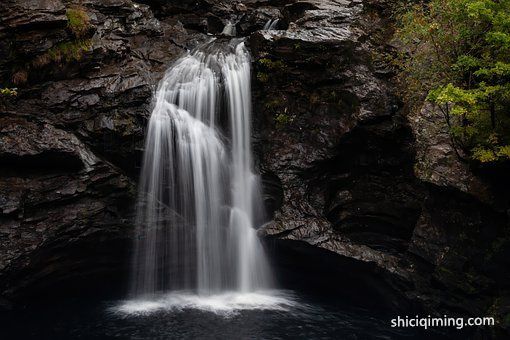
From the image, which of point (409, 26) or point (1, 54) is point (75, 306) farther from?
point (409, 26)

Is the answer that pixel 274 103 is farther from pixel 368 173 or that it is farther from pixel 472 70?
pixel 472 70

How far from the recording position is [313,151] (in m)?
13.1

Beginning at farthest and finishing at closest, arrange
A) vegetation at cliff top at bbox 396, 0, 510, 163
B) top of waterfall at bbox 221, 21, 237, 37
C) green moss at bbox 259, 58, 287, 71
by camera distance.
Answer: top of waterfall at bbox 221, 21, 237, 37 < green moss at bbox 259, 58, 287, 71 < vegetation at cliff top at bbox 396, 0, 510, 163

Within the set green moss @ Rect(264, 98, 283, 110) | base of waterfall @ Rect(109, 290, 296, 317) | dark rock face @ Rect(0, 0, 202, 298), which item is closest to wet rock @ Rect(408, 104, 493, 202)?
green moss @ Rect(264, 98, 283, 110)

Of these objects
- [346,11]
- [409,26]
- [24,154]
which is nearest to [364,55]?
[409,26]

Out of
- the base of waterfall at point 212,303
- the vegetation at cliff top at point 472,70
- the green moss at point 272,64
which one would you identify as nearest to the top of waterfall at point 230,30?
the green moss at point 272,64

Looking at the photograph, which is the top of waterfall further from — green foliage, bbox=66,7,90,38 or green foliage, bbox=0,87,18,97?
green foliage, bbox=0,87,18,97

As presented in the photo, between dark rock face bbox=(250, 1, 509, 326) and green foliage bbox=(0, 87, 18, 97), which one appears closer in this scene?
dark rock face bbox=(250, 1, 509, 326)

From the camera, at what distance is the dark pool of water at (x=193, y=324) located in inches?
402

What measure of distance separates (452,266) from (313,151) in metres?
5.26

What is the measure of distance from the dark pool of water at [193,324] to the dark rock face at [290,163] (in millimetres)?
914

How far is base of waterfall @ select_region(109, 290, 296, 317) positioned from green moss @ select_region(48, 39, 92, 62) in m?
7.73

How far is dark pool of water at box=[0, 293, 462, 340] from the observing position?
402 inches

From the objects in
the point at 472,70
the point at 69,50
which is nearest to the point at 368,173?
the point at 472,70
